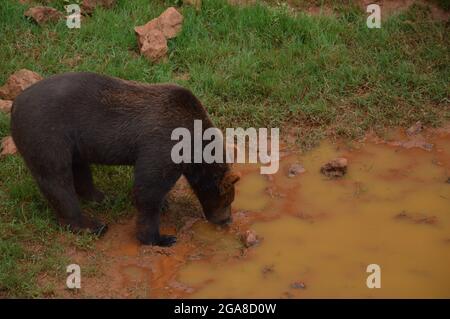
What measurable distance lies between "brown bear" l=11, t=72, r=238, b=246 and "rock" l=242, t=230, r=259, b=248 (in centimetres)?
52

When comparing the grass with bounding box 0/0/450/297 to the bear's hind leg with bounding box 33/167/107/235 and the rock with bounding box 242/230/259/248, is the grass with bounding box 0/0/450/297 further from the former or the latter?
the rock with bounding box 242/230/259/248

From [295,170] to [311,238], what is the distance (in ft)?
4.01

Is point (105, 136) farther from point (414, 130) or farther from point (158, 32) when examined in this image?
point (414, 130)

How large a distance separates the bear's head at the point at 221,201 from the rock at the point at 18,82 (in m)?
2.83

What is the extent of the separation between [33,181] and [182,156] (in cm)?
178

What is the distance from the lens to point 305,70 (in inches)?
386

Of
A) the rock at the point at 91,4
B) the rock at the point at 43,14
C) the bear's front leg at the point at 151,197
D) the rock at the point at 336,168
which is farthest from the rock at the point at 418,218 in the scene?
the rock at the point at 43,14

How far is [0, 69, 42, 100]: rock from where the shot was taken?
8.96 m

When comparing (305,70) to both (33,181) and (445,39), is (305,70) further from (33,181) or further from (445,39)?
(33,181)

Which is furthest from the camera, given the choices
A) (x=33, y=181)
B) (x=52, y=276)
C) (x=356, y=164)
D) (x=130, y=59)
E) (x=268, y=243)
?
(x=130, y=59)

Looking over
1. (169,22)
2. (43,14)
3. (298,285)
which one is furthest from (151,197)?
(43,14)

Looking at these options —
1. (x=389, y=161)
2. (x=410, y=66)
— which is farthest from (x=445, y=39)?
(x=389, y=161)

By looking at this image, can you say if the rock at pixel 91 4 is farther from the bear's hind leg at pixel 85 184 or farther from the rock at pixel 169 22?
the bear's hind leg at pixel 85 184

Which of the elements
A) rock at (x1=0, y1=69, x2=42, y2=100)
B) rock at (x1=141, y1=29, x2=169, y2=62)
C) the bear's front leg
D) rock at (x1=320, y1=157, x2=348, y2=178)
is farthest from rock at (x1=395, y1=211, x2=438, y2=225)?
rock at (x1=0, y1=69, x2=42, y2=100)
